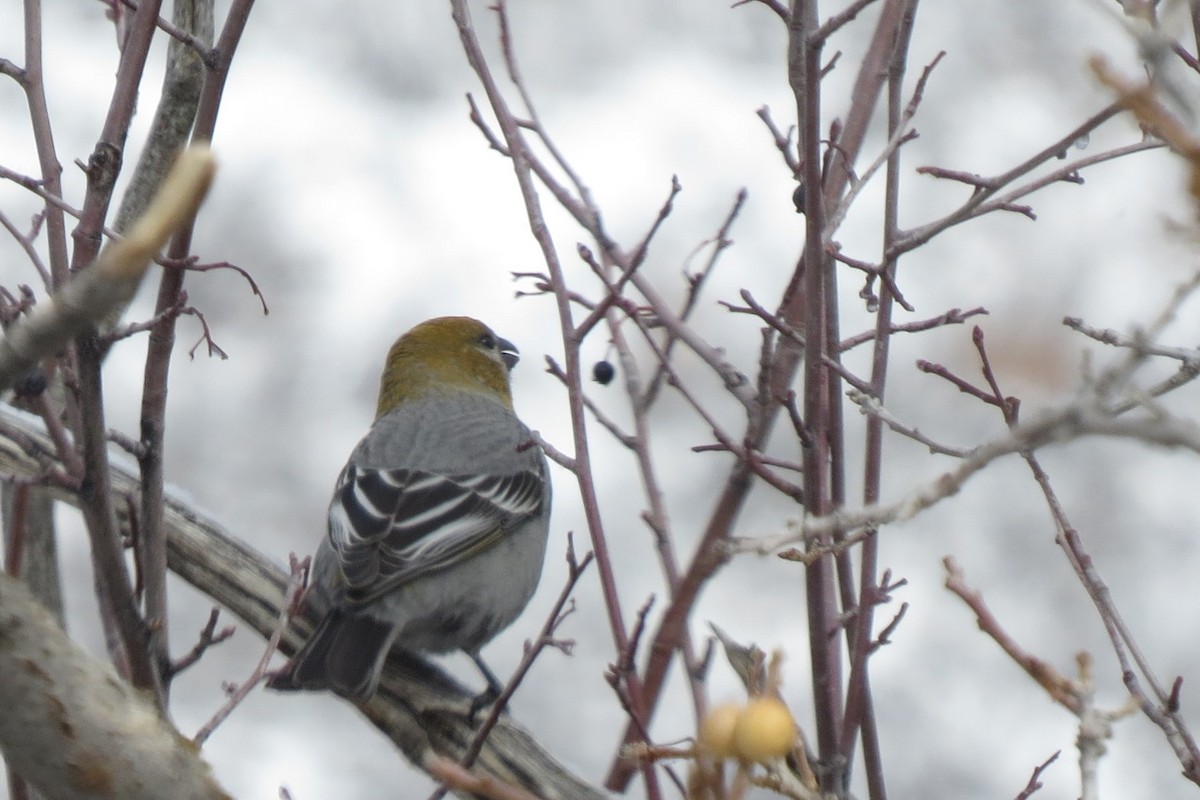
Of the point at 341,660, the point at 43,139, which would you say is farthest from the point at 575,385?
the point at 341,660

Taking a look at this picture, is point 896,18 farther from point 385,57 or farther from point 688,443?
point 385,57

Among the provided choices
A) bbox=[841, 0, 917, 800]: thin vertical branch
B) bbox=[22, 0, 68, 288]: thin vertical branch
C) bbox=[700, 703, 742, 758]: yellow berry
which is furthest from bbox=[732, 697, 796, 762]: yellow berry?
bbox=[22, 0, 68, 288]: thin vertical branch

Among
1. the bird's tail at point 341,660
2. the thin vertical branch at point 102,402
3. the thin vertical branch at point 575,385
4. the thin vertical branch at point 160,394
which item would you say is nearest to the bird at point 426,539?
the bird's tail at point 341,660

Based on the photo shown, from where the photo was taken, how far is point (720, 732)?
1071 mm

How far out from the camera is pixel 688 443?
20.8 feet

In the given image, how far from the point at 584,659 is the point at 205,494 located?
1643 millimetres

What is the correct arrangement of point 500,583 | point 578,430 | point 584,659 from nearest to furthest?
point 578,430, point 500,583, point 584,659

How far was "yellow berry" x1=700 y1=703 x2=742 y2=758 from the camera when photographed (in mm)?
1071

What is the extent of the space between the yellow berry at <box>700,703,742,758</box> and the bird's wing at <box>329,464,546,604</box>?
93.1 inches

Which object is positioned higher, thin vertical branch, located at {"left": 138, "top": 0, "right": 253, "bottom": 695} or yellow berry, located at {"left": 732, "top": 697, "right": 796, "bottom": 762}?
thin vertical branch, located at {"left": 138, "top": 0, "right": 253, "bottom": 695}

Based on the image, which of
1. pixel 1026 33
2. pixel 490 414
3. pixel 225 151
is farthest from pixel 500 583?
pixel 1026 33

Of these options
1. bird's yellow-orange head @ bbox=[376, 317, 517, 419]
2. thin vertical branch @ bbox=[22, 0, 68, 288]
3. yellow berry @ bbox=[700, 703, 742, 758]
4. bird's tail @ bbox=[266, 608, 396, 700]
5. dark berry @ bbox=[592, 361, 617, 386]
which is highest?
bird's yellow-orange head @ bbox=[376, 317, 517, 419]

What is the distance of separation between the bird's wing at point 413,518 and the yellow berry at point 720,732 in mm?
2364

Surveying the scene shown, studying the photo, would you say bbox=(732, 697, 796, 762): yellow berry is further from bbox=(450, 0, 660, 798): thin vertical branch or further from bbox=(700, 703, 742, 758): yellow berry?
bbox=(450, 0, 660, 798): thin vertical branch
